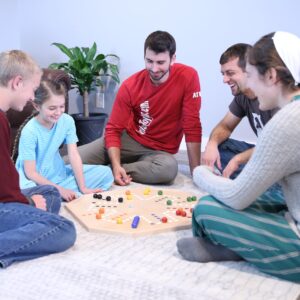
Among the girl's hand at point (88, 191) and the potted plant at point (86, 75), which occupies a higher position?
the potted plant at point (86, 75)

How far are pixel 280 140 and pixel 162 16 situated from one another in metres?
2.36

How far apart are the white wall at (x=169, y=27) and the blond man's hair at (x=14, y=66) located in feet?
6.16

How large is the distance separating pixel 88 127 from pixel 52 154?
4.22 ft

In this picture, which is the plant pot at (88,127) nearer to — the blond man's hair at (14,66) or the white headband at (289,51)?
the blond man's hair at (14,66)

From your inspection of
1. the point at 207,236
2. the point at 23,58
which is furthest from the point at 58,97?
→ the point at 207,236

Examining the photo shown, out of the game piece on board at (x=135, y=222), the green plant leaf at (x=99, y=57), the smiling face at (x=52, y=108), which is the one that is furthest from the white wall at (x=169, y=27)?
the game piece on board at (x=135, y=222)

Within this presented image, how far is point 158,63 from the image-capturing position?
86.4 inches

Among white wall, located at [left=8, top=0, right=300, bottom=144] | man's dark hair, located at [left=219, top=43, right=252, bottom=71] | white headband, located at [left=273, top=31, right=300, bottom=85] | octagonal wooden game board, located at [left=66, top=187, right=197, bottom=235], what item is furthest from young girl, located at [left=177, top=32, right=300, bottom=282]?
white wall, located at [left=8, top=0, right=300, bottom=144]

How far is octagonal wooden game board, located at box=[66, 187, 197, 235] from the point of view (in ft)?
5.39

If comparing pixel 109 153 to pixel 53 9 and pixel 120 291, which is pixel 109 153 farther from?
pixel 53 9

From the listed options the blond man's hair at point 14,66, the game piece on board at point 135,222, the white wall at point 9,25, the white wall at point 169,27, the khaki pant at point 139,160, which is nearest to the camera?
the blond man's hair at point 14,66

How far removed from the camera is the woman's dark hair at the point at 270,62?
123 centimetres

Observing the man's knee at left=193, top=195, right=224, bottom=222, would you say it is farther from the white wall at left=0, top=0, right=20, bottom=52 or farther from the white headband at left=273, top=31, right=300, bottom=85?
the white wall at left=0, top=0, right=20, bottom=52

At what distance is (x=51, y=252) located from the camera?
4.78 ft
